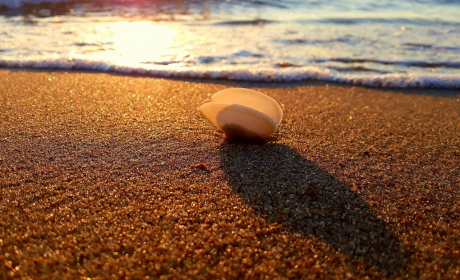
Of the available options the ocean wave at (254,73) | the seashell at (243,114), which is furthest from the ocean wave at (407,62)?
the seashell at (243,114)

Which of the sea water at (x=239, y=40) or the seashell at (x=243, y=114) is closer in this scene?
the seashell at (x=243, y=114)

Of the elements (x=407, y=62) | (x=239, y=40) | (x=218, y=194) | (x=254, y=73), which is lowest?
(x=218, y=194)

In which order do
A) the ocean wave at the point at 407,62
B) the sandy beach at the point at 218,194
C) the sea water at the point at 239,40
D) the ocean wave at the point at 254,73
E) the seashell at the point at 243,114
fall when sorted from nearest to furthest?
1. the sandy beach at the point at 218,194
2. the seashell at the point at 243,114
3. the ocean wave at the point at 254,73
4. the sea water at the point at 239,40
5. the ocean wave at the point at 407,62

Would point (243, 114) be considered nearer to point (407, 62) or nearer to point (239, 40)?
point (407, 62)

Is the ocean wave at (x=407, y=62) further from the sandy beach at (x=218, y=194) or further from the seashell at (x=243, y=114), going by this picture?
the seashell at (x=243, y=114)

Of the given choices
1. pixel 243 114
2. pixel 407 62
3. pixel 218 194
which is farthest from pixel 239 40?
pixel 218 194

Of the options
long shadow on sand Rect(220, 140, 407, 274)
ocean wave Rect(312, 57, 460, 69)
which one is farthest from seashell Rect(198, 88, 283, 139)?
ocean wave Rect(312, 57, 460, 69)
